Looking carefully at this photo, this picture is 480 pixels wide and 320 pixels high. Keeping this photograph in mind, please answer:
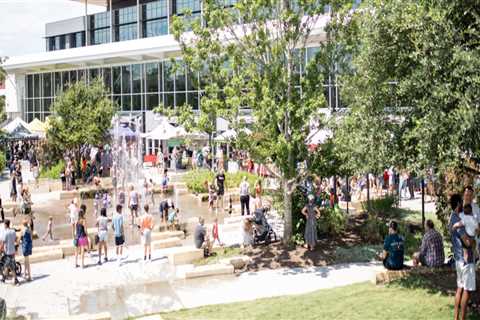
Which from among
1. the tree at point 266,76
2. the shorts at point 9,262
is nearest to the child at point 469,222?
the tree at point 266,76

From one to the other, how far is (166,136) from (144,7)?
96.1ft

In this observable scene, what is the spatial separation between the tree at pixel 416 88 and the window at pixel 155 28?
149 ft

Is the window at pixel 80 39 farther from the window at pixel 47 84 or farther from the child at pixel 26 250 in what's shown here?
the child at pixel 26 250

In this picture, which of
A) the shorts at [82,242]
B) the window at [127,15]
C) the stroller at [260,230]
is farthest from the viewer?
the window at [127,15]

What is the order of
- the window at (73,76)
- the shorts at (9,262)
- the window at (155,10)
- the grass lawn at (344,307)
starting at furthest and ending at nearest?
the window at (155,10), the window at (73,76), the shorts at (9,262), the grass lawn at (344,307)

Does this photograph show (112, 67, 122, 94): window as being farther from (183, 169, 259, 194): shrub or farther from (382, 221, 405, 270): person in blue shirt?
(382, 221, 405, 270): person in blue shirt

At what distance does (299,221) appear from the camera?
15297 millimetres

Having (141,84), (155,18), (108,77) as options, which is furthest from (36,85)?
(141,84)

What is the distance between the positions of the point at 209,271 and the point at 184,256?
1426 mm

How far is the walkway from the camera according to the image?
11.4 m

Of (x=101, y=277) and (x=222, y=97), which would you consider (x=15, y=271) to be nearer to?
(x=101, y=277)

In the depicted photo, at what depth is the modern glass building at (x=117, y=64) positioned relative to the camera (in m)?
41.0

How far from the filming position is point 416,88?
955 cm

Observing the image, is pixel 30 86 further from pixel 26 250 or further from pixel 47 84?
pixel 26 250
